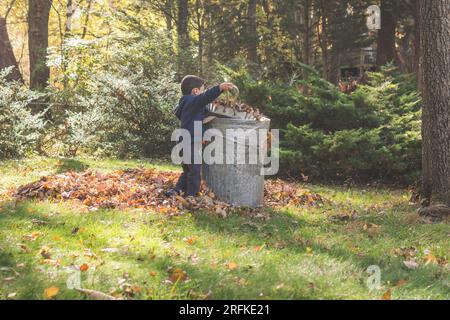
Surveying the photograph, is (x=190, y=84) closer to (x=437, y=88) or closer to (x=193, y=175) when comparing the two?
(x=193, y=175)

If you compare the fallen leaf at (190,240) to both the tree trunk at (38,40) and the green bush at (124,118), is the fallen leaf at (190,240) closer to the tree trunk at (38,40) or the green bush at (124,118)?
the green bush at (124,118)

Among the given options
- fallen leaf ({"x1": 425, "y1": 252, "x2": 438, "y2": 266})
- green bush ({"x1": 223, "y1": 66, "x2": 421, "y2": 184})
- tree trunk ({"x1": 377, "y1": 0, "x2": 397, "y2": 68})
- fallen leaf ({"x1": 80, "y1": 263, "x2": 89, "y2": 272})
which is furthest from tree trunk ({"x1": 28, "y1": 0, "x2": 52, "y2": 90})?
fallen leaf ({"x1": 425, "y1": 252, "x2": 438, "y2": 266})

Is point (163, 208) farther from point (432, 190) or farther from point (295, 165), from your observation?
point (295, 165)

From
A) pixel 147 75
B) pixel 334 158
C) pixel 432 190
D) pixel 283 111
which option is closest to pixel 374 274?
pixel 432 190

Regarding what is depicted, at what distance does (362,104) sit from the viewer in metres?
10.2

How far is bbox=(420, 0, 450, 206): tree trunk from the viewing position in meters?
6.75

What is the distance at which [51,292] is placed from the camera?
11.8ft

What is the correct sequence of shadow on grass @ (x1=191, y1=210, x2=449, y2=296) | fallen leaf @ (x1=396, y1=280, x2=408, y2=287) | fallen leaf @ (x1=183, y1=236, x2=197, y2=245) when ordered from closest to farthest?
1. fallen leaf @ (x1=396, y1=280, x2=408, y2=287)
2. shadow on grass @ (x1=191, y1=210, x2=449, y2=296)
3. fallen leaf @ (x1=183, y1=236, x2=197, y2=245)

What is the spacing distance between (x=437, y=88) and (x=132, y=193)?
4.25 m

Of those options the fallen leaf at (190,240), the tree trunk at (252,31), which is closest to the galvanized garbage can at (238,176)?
the fallen leaf at (190,240)

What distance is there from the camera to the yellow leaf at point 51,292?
3.59 meters

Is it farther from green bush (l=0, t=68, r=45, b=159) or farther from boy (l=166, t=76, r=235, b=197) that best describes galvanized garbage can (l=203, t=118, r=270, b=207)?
green bush (l=0, t=68, r=45, b=159)

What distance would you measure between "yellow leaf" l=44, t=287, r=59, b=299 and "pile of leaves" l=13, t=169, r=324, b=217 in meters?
2.51

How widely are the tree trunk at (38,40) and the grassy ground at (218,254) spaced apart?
10452 millimetres
